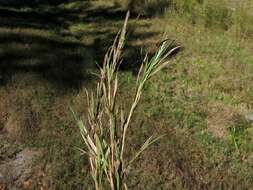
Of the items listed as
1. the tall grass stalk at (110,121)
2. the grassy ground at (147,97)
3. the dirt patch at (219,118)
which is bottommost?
the dirt patch at (219,118)

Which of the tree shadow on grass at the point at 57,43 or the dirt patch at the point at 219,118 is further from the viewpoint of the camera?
the tree shadow on grass at the point at 57,43

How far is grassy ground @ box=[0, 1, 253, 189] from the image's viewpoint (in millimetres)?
8922

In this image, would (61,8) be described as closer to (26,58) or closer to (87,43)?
(87,43)

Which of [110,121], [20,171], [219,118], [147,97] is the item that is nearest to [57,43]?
[147,97]

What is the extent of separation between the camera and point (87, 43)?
15789 millimetres

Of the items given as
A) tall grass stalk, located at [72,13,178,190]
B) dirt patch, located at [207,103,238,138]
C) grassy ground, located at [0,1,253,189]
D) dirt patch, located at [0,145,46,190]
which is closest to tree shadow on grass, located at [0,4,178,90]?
grassy ground, located at [0,1,253,189]

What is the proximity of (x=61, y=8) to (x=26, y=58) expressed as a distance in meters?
6.85

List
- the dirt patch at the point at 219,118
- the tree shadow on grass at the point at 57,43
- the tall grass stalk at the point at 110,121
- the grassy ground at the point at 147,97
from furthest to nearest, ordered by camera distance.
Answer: the tree shadow on grass at the point at 57,43
the dirt patch at the point at 219,118
the grassy ground at the point at 147,97
the tall grass stalk at the point at 110,121

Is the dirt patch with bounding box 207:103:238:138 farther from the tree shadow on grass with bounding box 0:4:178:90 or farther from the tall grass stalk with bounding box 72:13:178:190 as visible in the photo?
the tall grass stalk with bounding box 72:13:178:190

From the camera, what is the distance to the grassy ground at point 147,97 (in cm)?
892

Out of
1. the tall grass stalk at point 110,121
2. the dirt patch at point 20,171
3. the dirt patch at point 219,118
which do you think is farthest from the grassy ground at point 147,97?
the tall grass stalk at point 110,121

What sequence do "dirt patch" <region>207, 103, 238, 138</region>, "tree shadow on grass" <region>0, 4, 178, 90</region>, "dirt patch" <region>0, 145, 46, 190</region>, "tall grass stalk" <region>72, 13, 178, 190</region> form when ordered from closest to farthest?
"tall grass stalk" <region>72, 13, 178, 190</region>
"dirt patch" <region>0, 145, 46, 190</region>
"dirt patch" <region>207, 103, 238, 138</region>
"tree shadow on grass" <region>0, 4, 178, 90</region>

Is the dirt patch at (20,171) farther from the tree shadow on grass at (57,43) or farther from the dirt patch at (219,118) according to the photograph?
the dirt patch at (219,118)

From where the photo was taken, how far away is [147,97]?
39.8ft
